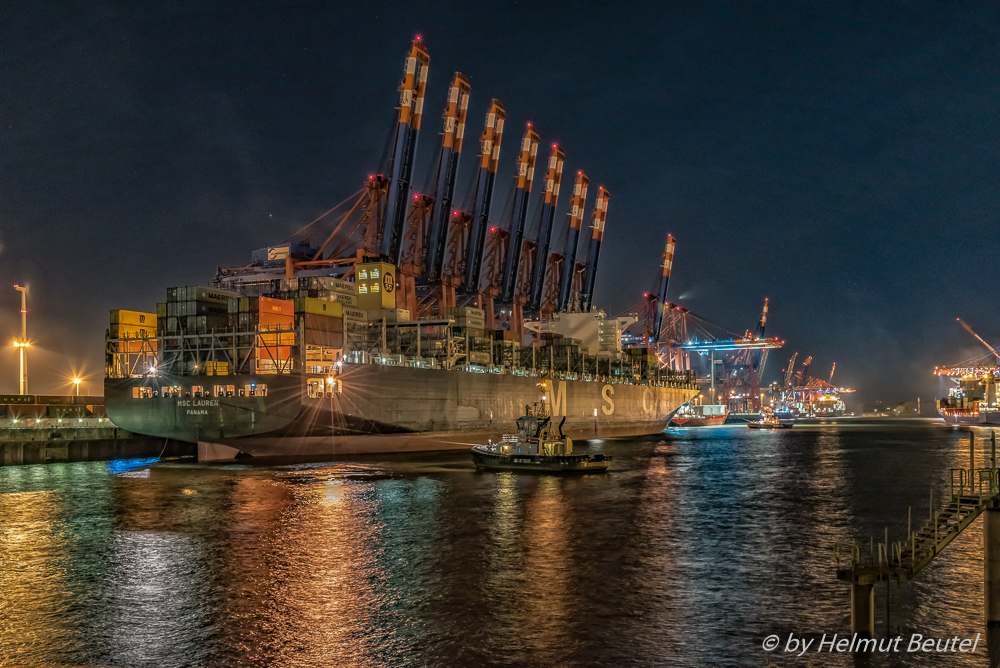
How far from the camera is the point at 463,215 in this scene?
89.1 meters

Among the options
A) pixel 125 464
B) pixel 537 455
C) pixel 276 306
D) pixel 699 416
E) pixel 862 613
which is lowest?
pixel 125 464

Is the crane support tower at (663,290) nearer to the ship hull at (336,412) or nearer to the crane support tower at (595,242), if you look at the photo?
the crane support tower at (595,242)

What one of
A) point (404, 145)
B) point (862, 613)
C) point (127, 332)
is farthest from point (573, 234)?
point (862, 613)

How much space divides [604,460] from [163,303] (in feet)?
107

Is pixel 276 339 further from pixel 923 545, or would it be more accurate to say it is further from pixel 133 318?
pixel 923 545

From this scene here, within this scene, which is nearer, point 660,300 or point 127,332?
point 127,332

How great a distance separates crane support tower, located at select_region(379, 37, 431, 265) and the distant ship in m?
83.5

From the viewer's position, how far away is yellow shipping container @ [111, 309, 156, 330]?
174 ft

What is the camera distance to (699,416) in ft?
535

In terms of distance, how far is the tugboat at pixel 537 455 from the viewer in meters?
42.1

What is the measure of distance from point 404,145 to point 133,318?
106ft

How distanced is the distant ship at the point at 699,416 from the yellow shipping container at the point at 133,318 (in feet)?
344

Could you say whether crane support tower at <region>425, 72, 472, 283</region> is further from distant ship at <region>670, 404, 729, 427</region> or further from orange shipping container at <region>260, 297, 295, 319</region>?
distant ship at <region>670, 404, 729, 427</region>

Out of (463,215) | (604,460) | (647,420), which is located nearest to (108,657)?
(604,460)
